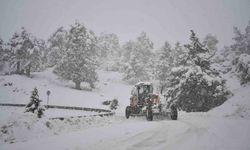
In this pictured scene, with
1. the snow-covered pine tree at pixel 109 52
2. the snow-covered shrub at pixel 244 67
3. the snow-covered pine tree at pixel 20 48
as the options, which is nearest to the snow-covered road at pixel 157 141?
the snow-covered shrub at pixel 244 67

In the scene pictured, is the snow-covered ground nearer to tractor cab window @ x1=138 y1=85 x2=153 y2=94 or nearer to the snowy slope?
tractor cab window @ x1=138 y1=85 x2=153 y2=94

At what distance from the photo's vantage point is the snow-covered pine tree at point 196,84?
27516 millimetres

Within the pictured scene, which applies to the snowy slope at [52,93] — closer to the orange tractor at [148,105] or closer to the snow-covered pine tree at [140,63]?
the snow-covered pine tree at [140,63]

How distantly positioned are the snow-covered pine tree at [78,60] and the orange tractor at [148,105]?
30.8m

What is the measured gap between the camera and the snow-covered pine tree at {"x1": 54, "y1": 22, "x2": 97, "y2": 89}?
53.2 m

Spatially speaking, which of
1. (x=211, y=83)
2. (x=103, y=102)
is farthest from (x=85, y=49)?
(x=211, y=83)

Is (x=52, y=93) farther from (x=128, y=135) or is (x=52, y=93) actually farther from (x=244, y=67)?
(x=128, y=135)

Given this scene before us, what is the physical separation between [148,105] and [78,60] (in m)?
35.5

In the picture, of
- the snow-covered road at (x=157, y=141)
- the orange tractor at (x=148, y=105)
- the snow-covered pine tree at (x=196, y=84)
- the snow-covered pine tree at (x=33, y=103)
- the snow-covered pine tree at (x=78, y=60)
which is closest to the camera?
the snow-covered road at (x=157, y=141)

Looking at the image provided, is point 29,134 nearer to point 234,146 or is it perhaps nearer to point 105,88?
point 234,146

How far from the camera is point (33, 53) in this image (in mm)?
59469

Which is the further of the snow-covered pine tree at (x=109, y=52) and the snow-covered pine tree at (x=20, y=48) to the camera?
the snow-covered pine tree at (x=109, y=52)

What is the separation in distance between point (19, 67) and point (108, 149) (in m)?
57.3

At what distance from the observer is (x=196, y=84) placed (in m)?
27.8
